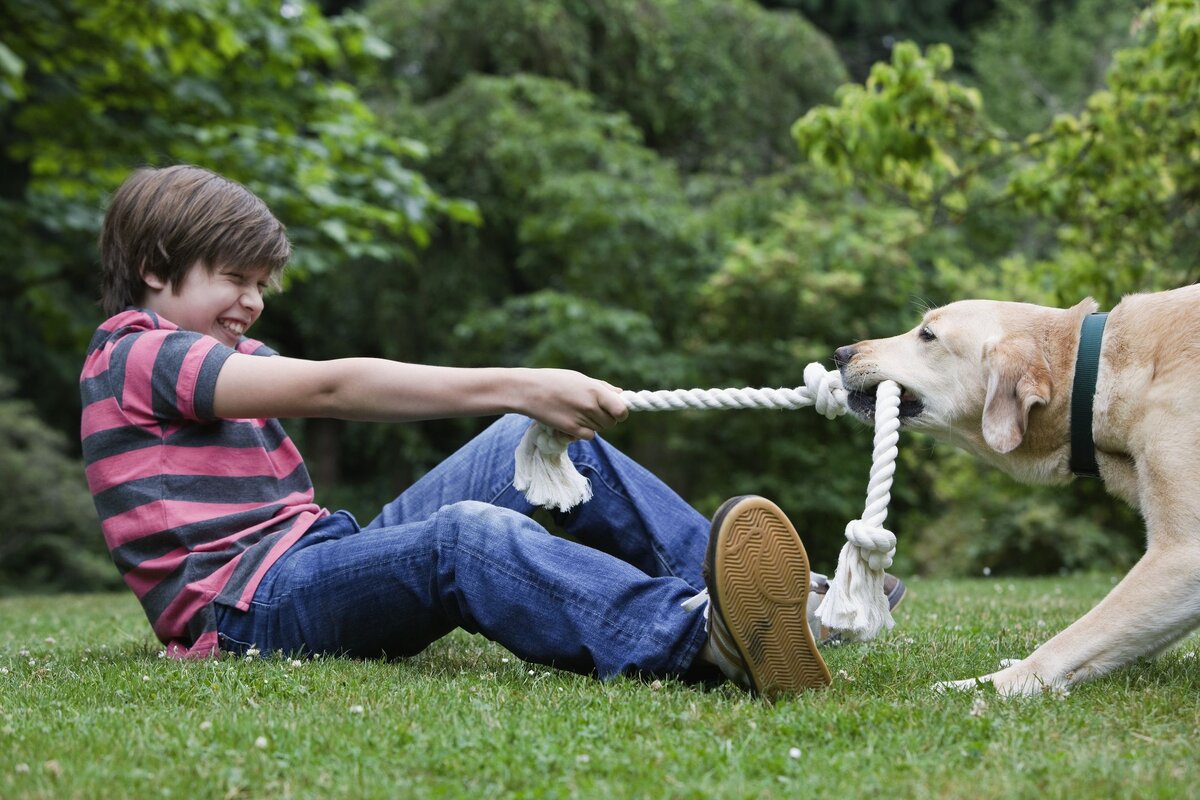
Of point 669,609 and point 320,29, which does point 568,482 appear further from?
point 320,29

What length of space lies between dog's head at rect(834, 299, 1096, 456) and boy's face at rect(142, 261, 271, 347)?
1.92 metres

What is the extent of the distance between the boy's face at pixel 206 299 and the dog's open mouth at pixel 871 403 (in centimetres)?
189

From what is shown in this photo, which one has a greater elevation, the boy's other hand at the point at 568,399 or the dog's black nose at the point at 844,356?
the dog's black nose at the point at 844,356

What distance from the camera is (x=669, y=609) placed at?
3039 mm

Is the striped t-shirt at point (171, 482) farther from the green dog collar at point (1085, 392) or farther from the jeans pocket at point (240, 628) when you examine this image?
the green dog collar at point (1085, 392)

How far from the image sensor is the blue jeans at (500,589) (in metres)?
3.06

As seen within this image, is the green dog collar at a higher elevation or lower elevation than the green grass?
higher

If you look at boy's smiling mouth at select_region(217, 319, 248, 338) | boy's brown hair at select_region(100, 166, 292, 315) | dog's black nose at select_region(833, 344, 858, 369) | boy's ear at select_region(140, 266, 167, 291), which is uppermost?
boy's brown hair at select_region(100, 166, 292, 315)

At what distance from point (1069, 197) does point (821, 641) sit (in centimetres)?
485

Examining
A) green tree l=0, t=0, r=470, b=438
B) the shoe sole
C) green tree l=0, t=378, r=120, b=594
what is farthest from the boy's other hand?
green tree l=0, t=378, r=120, b=594

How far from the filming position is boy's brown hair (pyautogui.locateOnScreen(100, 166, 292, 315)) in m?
3.54

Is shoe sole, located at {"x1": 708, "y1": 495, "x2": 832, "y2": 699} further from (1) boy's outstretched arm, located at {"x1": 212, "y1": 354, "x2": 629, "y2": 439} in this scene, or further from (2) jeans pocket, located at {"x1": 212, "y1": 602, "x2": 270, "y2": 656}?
(2) jeans pocket, located at {"x1": 212, "y1": 602, "x2": 270, "y2": 656}

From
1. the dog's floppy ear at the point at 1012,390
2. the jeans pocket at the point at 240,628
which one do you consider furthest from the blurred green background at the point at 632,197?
the jeans pocket at the point at 240,628

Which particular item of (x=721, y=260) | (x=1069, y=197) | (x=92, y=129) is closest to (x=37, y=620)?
(x=92, y=129)
